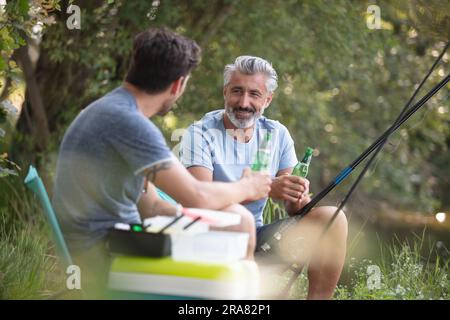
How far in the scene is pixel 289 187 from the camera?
10.0 feet

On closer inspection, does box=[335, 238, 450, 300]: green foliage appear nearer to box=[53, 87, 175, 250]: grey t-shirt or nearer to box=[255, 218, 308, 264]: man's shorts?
box=[255, 218, 308, 264]: man's shorts

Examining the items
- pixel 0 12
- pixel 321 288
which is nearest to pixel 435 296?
pixel 321 288

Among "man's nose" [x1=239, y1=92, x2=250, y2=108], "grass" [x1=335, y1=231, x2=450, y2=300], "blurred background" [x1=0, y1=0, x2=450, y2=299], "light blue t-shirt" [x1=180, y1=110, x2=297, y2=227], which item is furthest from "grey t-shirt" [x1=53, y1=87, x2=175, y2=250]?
"grass" [x1=335, y1=231, x2=450, y2=300]

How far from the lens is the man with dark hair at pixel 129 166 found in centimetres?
244

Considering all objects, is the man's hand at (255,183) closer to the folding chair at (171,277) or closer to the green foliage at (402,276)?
the folding chair at (171,277)

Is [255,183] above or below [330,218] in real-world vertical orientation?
above

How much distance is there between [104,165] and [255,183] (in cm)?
48

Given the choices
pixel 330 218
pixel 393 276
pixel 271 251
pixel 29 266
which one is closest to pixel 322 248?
pixel 330 218

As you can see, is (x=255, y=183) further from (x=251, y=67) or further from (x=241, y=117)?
(x=251, y=67)

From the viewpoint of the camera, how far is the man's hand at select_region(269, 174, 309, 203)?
3.05m

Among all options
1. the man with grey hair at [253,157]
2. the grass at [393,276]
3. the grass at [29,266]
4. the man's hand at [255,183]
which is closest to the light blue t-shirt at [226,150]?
the man with grey hair at [253,157]

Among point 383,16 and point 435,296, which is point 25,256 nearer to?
point 435,296

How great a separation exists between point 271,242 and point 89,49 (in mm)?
2917

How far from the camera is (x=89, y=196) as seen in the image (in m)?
2.51
